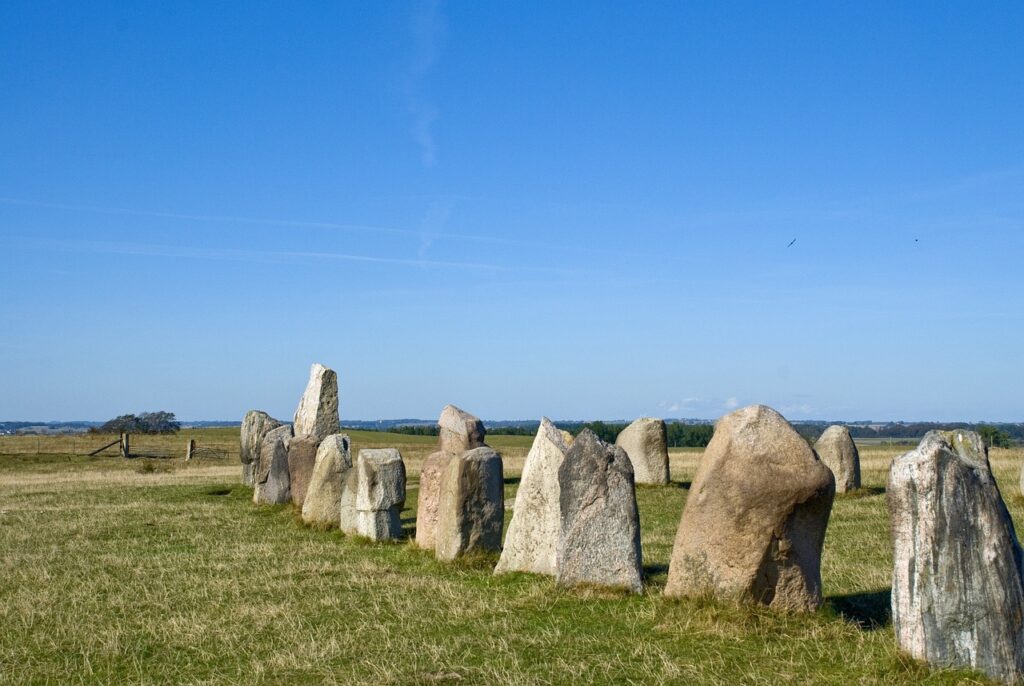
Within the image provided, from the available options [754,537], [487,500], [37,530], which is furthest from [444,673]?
[37,530]

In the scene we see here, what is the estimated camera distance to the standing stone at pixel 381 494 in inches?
604

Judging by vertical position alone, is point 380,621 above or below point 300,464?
below

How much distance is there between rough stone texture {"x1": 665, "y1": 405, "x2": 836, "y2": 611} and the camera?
8688mm

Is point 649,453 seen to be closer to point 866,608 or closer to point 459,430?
point 459,430

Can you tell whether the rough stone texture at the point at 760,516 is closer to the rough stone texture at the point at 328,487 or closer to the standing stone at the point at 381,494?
the standing stone at the point at 381,494

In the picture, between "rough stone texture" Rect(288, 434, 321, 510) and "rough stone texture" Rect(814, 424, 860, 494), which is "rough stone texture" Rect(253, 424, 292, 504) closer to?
"rough stone texture" Rect(288, 434, 321, 510)

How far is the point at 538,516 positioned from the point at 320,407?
13761 mm

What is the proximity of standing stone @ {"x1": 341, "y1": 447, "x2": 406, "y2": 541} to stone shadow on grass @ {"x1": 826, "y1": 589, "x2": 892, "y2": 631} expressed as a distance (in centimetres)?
711

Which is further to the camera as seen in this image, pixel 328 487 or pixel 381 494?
pixel 328 487

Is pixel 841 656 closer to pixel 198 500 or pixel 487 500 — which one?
pixel 487 500

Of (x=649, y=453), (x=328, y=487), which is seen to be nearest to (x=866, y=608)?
(x=328, y=487)

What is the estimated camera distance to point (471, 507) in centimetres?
1276

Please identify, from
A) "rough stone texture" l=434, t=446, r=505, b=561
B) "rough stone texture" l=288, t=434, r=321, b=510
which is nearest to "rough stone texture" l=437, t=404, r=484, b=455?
"rough stone texture" l=288, t=434, r=321, b=510

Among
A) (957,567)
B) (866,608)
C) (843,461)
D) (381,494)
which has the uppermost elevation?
(843,461)
